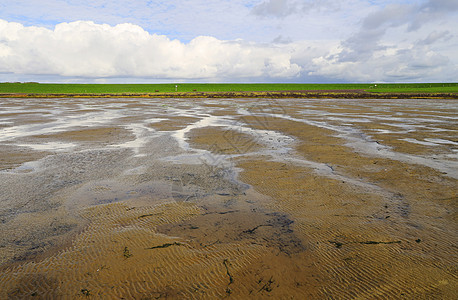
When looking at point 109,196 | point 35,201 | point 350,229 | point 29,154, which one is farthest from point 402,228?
point 29,154

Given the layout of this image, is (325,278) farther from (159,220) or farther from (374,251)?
(159,220)

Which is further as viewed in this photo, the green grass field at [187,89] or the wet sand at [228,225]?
the green grass field at [187,89]

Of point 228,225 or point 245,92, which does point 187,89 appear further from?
point 228,225

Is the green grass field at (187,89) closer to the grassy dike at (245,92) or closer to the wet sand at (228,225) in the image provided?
the grassy dike at (245,92)

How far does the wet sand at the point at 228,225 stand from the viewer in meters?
3.69

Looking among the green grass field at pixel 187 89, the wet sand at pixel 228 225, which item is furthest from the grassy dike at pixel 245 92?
the wet sand at pixel 228 225

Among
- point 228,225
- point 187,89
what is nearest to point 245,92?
point 187,89

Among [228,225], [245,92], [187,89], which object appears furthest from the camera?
[187,89]

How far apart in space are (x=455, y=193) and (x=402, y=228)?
106 inches

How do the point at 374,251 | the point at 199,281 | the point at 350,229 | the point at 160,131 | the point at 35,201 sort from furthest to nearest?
the point at 160,131, the point at 35,201, the point at 350,229, the point at 374,251, the point at 199,281

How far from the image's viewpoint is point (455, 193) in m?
6.58

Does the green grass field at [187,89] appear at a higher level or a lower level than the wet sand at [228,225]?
higher

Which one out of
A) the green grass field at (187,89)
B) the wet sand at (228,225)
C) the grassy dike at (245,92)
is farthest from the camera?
the green grass field at (187,89)

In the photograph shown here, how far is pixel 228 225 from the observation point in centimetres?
521
